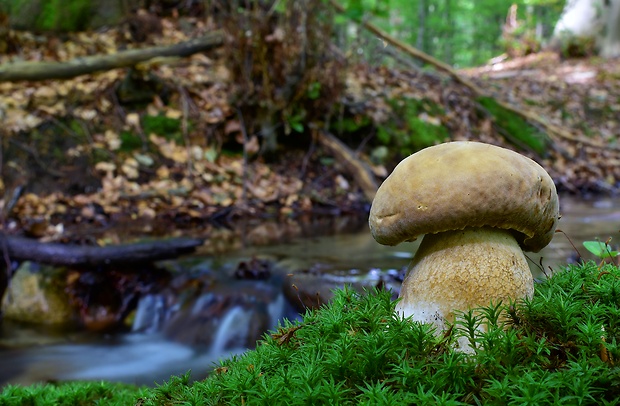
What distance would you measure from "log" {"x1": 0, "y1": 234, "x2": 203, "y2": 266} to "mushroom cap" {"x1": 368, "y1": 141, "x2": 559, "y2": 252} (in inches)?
137

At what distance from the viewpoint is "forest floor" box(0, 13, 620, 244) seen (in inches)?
261

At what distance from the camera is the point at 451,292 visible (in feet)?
6.11

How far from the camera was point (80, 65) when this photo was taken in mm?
7691

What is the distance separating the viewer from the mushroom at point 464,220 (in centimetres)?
170

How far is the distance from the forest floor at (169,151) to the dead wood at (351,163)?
17cm

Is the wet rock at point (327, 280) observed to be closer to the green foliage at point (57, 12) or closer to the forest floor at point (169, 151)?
the forest floor at point (169, 151)

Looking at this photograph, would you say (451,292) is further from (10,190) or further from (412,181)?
(10,190)

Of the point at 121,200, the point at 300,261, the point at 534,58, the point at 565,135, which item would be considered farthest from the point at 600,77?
the point at 121,200

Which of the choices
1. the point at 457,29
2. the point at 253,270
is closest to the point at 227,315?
the point at 253,270

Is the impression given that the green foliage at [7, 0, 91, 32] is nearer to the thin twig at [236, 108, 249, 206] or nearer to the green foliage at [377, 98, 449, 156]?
the thin twig at [236, 108, 249, 206]

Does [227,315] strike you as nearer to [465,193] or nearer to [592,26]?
[465,193]

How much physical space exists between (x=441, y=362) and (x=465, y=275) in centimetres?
45

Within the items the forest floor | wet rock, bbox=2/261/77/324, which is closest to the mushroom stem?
wet rock, bbox=2/261/77/324

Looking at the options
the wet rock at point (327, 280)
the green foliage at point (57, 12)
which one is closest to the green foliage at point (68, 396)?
the wet rock at point (327, 280)
